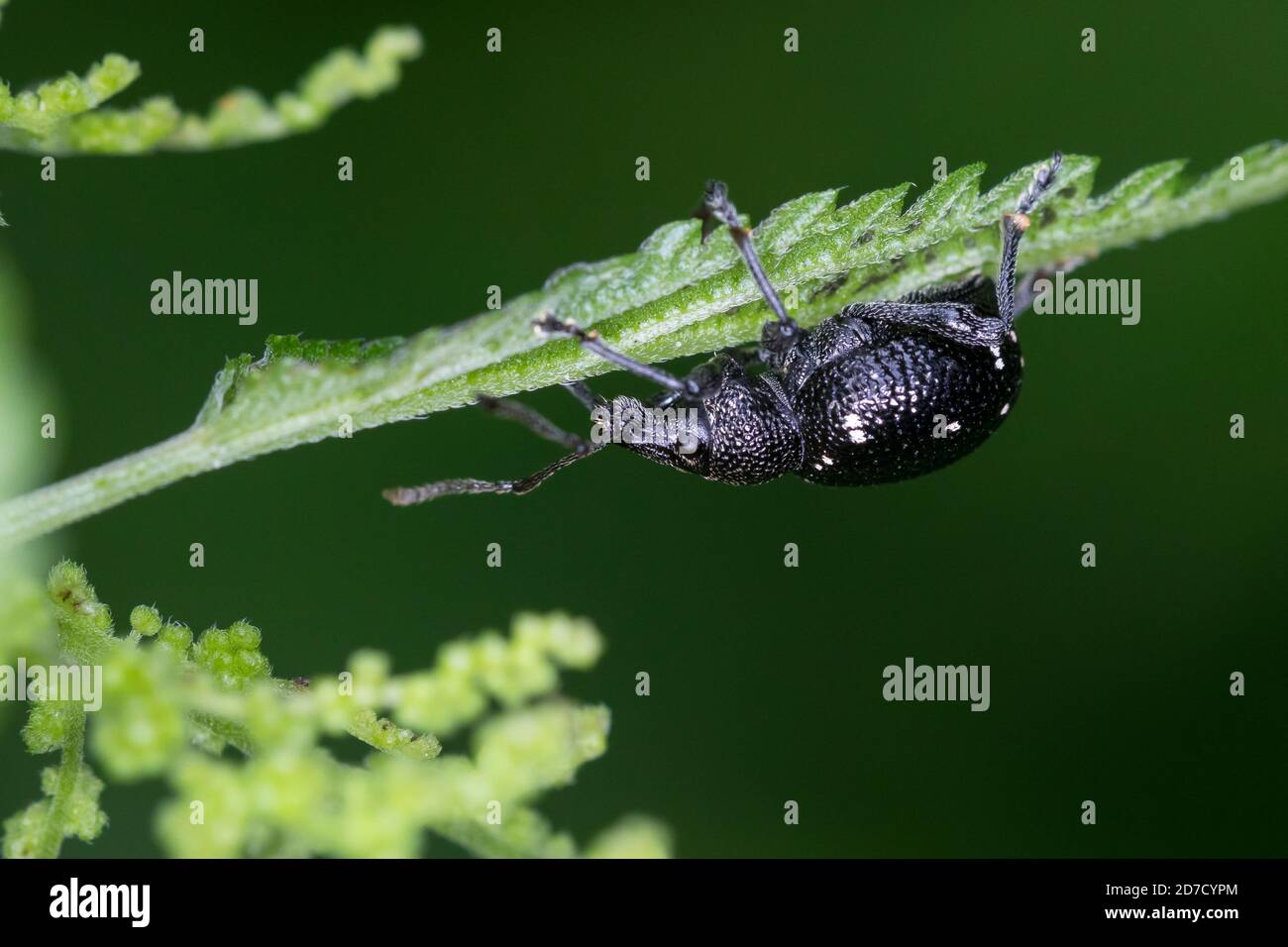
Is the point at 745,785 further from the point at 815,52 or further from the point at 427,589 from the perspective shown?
the point at 815,52

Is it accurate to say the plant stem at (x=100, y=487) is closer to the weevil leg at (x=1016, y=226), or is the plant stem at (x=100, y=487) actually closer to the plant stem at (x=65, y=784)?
the plant stem at (x=65, y=784)

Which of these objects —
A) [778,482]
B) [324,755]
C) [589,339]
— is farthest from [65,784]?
[778,482]

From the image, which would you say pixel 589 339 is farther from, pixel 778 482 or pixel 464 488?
pixel 778 482

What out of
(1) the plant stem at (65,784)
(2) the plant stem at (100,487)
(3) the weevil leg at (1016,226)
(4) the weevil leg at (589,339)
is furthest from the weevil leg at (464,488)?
(3) the weevil leg at (1016,226)

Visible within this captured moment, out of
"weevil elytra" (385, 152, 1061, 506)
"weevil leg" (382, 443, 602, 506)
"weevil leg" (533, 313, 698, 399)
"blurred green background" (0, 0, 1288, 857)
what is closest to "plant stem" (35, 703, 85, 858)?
"weevil leg" (382, 443, 602, 506)

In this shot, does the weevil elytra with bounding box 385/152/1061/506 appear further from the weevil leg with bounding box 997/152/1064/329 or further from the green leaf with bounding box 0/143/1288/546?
the green leaf with bounding box 0/143/1288/546

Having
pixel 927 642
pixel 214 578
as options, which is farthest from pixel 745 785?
pixel 214 578
